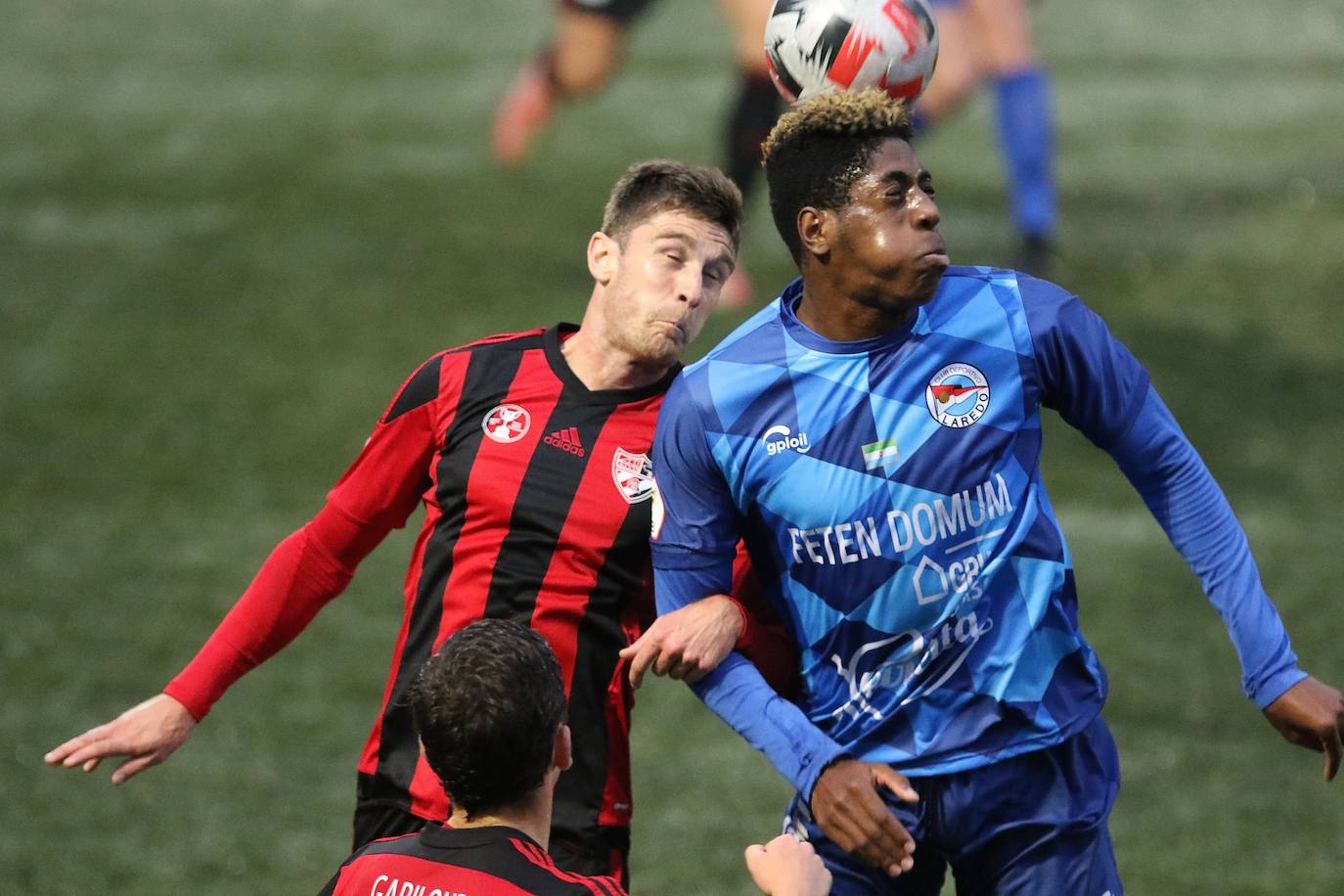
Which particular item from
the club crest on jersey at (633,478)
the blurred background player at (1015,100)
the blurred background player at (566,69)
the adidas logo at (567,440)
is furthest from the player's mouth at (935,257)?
the blurred background player at (566,69)

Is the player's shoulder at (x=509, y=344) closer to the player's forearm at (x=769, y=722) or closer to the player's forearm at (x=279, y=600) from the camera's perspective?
the player's forearm at (x=279, y=600)

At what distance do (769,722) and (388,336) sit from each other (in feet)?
26.5

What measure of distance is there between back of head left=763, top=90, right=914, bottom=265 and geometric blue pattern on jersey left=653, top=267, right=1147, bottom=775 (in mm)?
231

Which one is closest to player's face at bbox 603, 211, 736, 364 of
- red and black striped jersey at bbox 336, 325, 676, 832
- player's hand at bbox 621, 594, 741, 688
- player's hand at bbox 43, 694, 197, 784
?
red and black striped jersey at bbox 336, 325, 676, 832

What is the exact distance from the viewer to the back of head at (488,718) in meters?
2.97

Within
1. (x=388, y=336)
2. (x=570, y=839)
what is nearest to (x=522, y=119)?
(x=388, y=336)

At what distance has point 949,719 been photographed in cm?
341

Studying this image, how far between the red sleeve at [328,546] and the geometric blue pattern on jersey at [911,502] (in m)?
0.76

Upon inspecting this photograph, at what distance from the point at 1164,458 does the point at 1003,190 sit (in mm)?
9908

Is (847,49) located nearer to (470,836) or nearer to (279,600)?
(279,600)

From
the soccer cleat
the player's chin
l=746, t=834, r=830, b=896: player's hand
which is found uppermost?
the soccer cleat

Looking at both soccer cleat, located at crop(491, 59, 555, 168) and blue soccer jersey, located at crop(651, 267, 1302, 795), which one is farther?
soccer cleat, located at crop(491, 59, 555, 168)

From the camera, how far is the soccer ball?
3977mm

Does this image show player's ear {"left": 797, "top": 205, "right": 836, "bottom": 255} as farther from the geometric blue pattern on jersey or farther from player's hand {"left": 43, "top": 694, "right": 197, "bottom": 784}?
player's hand {"left": 43, "top": 694, "right": 197, "bottom": 784}
